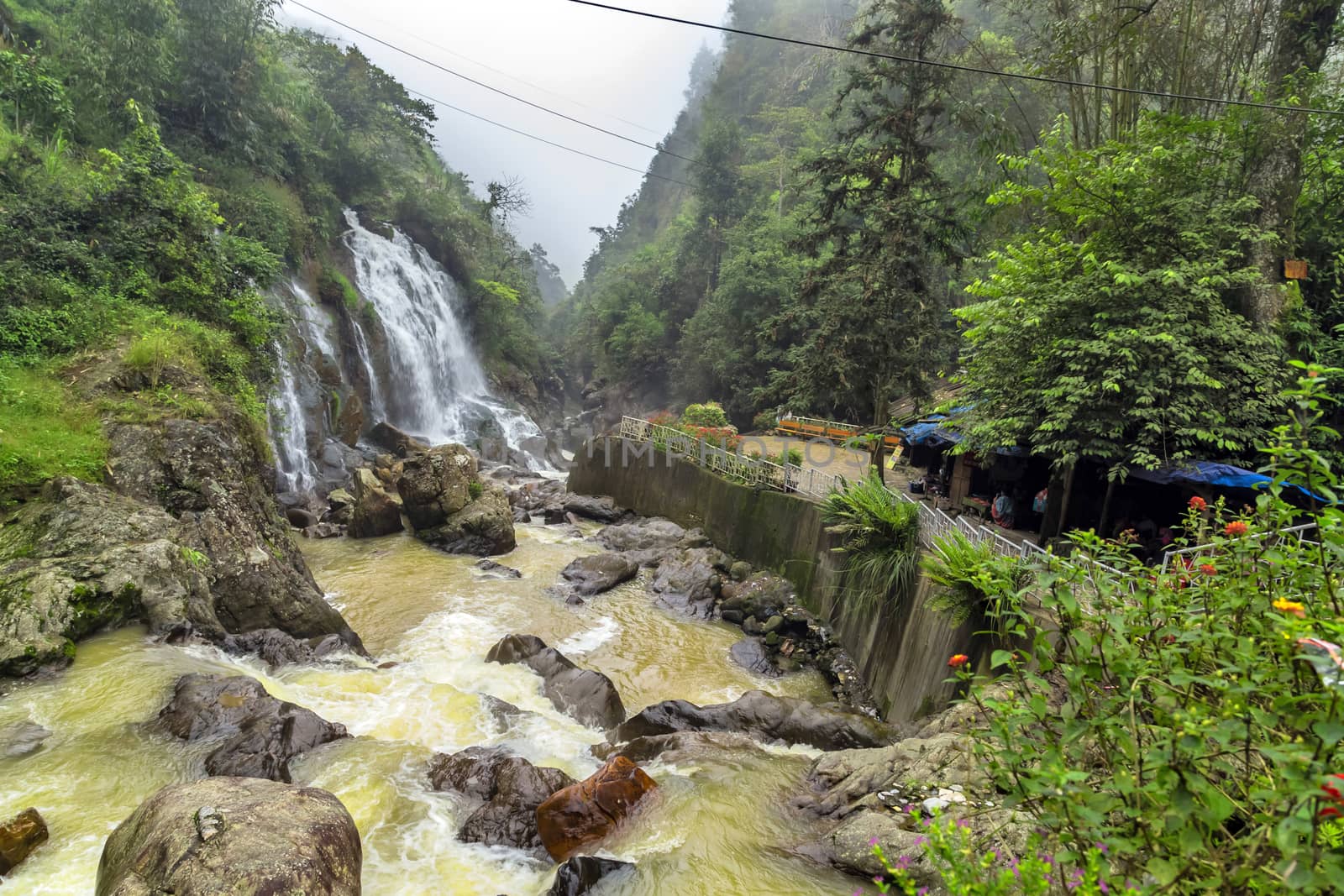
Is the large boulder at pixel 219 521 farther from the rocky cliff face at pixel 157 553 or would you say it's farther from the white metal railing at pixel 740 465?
the white metal railing at pixel 740 465

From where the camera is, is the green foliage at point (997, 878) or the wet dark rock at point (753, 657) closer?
the green foliage at point (997, 878)

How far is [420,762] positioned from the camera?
6578mm

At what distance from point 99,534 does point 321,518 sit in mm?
10258

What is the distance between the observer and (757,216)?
113 ft

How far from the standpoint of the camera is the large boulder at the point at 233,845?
3598 mm

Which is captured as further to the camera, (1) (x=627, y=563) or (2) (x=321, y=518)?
(2) (x=321, y=518)

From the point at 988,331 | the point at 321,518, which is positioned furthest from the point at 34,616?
the point at 988,331

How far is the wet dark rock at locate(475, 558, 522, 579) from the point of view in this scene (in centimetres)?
1415

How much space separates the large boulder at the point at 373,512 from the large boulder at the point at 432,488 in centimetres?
33

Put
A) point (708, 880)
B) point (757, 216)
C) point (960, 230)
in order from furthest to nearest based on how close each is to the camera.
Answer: point (757, 216)
point (960, 230)
point (708, 880)

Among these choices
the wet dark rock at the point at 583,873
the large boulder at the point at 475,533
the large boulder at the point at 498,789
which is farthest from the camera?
the large boulder at the point at 475,533

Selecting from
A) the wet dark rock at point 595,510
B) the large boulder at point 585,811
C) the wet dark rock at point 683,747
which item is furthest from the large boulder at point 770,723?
the wet dark rock at point 595,510

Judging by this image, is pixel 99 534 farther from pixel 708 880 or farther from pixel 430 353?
pixel 430 353

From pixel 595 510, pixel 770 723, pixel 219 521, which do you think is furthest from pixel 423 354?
pixel 770 723
